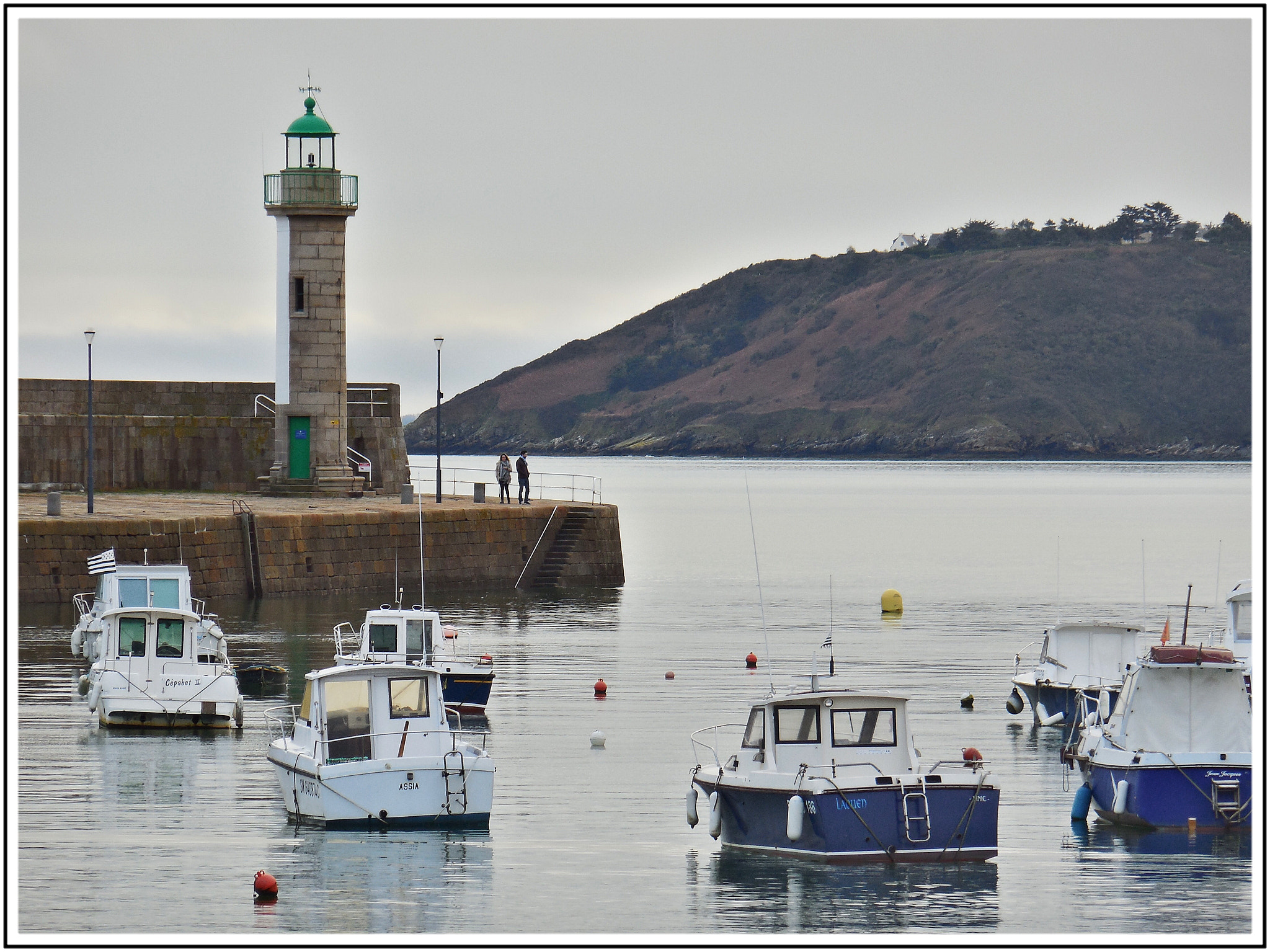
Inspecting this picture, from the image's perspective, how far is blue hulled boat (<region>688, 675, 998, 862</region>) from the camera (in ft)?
57.0

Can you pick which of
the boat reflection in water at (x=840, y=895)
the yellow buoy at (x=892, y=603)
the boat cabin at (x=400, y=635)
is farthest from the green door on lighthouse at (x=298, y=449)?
the boat reflection in water at (x=840, y=895)

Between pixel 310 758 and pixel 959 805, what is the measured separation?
268 inches

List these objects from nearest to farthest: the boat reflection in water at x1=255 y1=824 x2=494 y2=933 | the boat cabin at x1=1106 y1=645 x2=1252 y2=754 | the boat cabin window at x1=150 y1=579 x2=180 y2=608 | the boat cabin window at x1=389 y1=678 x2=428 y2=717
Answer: the boat reflection in water at x1=255 y1=824 x2=494 y2=933 → the boat cabin window at x1=389 y1=678 x2=428 y2=717 → the boat cabin at x1=1106 y1=645 x2=1252 y2=754 → the boat cabin window at x1=150 y1=579 x2=180 y2=608

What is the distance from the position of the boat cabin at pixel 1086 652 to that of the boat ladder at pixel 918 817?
10.6m

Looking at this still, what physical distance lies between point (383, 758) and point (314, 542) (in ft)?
75.9

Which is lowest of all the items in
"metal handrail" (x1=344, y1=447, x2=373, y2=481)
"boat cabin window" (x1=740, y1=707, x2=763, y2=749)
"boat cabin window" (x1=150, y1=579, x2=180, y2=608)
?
"boat cabin window" (x1=740, y1=707, x2=763, y2=749)

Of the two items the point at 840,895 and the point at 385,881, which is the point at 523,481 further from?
the point at 840,895

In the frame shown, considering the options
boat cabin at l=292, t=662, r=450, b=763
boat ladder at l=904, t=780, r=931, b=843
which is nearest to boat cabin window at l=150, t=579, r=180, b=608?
boat cabin at l=292, t=662, r=450, b=763

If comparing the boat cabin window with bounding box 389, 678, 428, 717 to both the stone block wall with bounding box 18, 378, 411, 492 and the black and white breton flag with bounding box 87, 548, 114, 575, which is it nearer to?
the black and white breton flag with bounding box 87, 548, 114, 575

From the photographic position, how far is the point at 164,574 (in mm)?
28953

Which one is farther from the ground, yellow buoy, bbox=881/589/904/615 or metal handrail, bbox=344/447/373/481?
metal handrail, bbox=344/447/373/481

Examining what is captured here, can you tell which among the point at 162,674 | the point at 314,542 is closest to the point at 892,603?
the point at 314,542

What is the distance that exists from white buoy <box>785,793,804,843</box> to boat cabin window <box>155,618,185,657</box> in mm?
11626
